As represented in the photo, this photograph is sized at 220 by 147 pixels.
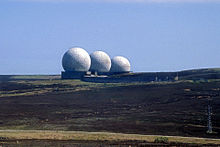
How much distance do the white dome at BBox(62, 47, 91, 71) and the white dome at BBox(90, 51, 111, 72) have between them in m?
4.66

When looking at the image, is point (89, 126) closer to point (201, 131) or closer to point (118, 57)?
point (201, 131)

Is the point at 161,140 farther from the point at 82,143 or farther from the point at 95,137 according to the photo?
the point at 82,143

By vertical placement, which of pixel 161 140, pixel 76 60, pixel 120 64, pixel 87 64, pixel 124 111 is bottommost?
pixel 161 140

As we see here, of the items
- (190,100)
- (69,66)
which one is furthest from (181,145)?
(69,66)

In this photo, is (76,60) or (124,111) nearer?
(124,111)

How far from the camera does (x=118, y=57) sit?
387ft

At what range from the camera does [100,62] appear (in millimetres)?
107125

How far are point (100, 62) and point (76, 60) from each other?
904 cm

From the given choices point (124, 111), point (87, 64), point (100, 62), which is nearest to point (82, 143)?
point (124, 111)

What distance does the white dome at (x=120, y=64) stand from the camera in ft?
378

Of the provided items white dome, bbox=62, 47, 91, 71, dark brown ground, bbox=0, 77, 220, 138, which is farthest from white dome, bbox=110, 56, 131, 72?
dark brown ground, bbox=0, 77, 220, 138

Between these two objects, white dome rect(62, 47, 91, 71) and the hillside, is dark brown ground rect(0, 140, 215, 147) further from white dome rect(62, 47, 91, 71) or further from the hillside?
white dome rect(62, 47, 91, 71)

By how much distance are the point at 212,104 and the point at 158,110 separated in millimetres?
6797

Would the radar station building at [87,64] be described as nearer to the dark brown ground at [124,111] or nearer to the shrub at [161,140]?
the dark brown ground at [124,111]
